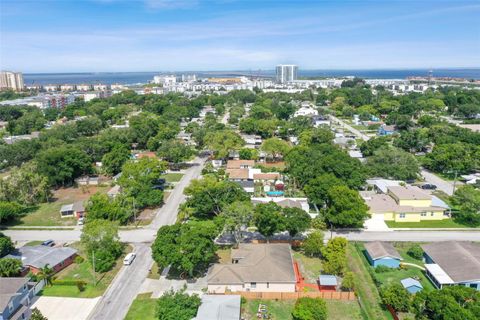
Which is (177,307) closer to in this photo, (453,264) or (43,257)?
(43,257)

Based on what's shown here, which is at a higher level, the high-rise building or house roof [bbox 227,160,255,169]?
the high-rise building

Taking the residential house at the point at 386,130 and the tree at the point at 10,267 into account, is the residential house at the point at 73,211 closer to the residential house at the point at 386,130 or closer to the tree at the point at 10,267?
the tree at the point at 10,267

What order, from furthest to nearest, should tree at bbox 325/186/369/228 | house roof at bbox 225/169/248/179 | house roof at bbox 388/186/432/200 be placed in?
house roof at bbox 225/169/248/179, house roof at bbox 388/186/432/200, tree at bbox 325/186/369/228

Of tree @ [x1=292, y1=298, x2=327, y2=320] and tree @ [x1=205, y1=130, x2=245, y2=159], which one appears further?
tree @ [x1=205, y1=130, x2=245, y2=159]

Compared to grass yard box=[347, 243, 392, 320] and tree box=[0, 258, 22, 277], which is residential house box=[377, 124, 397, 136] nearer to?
grass yard box=[347, 243, 392, 320]

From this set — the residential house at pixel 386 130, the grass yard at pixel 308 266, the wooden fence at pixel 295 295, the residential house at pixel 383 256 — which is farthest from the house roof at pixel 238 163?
the residential house at pixel 386 130

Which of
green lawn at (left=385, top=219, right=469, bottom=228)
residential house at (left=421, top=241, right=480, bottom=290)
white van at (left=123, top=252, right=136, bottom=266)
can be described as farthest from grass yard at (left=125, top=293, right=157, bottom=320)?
green lawn at (left=385, top=219, right=469, bottom=228)

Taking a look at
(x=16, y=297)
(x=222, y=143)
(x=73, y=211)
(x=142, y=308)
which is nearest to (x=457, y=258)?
A: (x=142, y=308)

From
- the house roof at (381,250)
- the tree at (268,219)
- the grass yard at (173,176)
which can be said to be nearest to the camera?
the house roof at (381,250)
